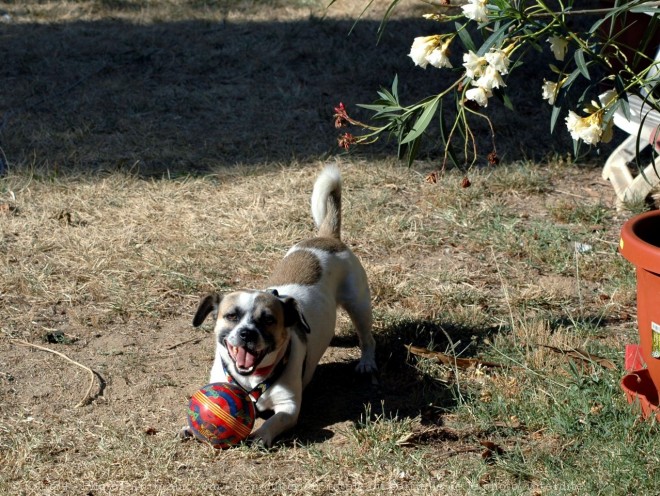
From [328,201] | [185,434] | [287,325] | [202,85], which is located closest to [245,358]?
[287,325]

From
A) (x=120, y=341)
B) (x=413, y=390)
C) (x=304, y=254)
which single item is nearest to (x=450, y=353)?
(x=413, y=390)

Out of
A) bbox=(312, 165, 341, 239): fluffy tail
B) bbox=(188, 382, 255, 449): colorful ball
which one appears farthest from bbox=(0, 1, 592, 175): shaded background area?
bbox=(188, 382, 255, 449): colorful ball

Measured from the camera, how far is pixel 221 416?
3.30 metres

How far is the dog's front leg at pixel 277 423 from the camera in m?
3.40

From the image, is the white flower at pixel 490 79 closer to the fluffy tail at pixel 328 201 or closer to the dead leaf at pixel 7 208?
the fluffy tail at pixel 328 201

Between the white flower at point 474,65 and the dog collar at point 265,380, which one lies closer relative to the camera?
the white flower at point 474,65

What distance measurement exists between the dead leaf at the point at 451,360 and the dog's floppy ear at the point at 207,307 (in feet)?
3.07

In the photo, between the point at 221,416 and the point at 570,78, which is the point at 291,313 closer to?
the point at 221,416

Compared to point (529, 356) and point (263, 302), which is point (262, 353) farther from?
point (529, 356)

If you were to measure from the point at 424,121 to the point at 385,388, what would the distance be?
1.59 metres

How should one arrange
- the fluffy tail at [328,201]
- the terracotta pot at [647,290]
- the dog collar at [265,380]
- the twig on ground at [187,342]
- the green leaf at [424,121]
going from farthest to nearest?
the fluffy tail at [328,201], the twig on ground at [187,342], the dog collar at [265,380], the terracotta pot at [647,290], the green leaf at [424,121]

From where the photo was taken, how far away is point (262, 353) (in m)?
3.45

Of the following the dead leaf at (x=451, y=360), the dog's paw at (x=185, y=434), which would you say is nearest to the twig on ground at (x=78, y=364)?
the dog's paw at (x=185, y=434)

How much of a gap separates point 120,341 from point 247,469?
127 cm
